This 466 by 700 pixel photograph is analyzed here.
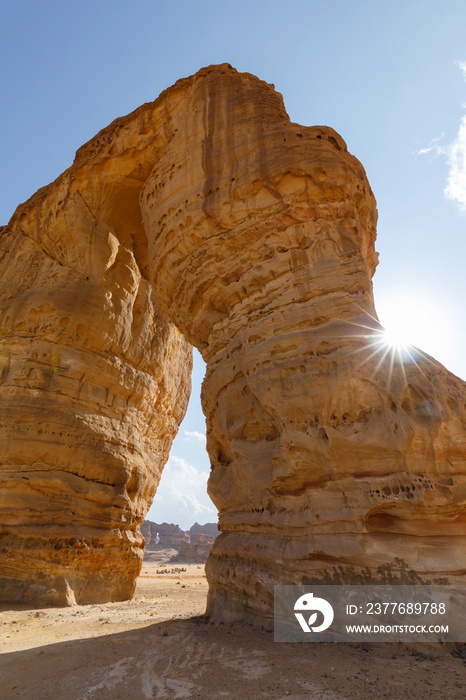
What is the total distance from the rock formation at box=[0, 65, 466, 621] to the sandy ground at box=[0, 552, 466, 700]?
0.61 m

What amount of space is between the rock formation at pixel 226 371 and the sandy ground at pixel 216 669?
608mm

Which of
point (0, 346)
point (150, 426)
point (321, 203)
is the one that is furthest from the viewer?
point (150, 426)

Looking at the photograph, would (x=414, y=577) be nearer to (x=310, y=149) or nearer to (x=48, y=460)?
(x=310, y=149)

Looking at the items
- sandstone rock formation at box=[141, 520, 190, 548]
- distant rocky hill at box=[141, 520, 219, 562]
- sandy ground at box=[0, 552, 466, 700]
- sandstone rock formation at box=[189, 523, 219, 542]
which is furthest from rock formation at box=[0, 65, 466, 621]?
sandstone rock formation at box=[189, 523, 219, 542]

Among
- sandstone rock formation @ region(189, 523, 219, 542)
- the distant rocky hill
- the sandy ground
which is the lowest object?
the sandy ground

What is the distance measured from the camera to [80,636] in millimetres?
5406

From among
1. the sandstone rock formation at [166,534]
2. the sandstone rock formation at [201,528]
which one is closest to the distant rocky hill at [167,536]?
the sandstone rock formation at [166,534]

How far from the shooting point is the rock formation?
401 cm

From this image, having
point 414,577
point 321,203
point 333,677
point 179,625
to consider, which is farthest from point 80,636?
point 321,203

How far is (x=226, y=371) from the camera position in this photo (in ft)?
19.5

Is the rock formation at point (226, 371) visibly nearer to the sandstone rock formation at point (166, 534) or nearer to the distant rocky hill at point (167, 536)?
the distant rocky hill at point (167, 536)

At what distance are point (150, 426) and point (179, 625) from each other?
7.23 m

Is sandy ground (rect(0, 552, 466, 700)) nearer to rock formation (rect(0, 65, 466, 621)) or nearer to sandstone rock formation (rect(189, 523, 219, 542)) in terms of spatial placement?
rock formation (rect(0, 65, 466, 621))

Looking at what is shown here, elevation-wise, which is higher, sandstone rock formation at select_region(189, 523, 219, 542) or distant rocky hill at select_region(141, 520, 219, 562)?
sandstone rock formation at select_region(189, 523, 219, 542)
